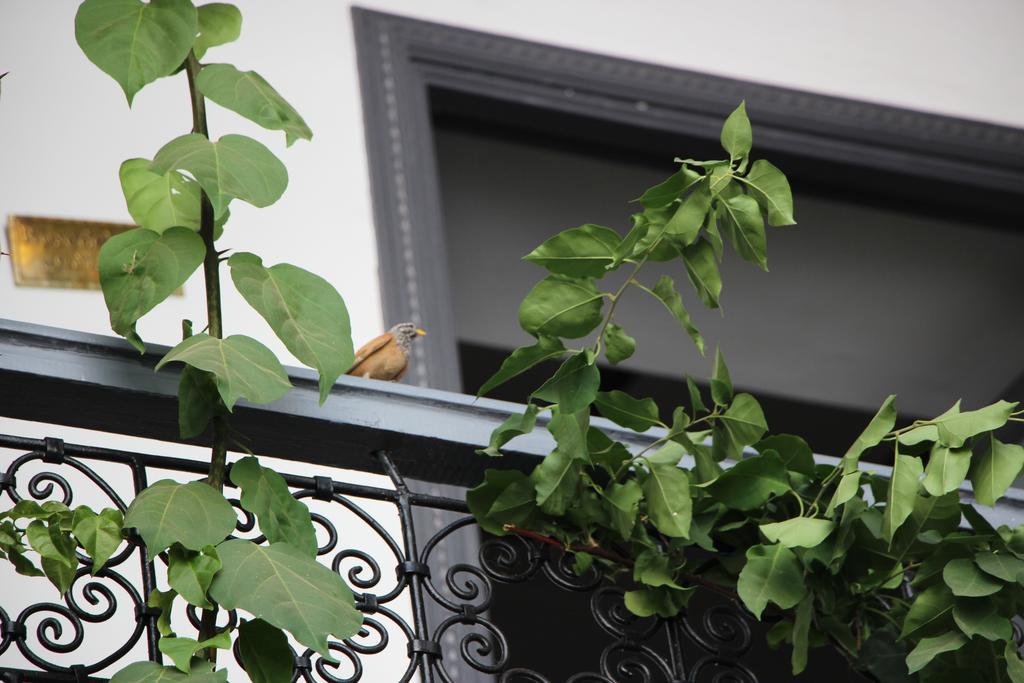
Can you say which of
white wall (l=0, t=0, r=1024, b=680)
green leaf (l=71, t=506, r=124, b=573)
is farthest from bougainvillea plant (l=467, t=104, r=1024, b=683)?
white wall (l=0, t=0, r=1024, b=680)

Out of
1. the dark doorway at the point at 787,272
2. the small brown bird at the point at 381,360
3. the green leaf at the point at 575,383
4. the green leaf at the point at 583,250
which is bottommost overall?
the green leaf at the point at 575,383

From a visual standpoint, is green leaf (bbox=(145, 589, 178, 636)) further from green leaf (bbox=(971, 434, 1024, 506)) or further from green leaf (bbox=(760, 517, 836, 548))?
green leaf (bbox=(971, 434, 1024, 506))

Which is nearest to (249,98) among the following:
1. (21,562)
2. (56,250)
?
(21,562)

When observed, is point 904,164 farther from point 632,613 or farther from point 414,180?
point 632,613

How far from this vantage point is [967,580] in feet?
5.16

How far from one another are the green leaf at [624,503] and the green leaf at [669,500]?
0.05ft

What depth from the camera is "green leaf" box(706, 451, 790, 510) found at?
1652 mm

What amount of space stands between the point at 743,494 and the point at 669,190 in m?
0.40

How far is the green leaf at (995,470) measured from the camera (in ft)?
5.05

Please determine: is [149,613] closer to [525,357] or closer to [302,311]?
[302,311]

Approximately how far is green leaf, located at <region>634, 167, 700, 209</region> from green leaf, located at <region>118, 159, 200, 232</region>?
49cm

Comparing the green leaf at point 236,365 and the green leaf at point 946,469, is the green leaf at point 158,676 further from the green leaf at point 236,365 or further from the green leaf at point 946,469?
the green leaf at point 946,469

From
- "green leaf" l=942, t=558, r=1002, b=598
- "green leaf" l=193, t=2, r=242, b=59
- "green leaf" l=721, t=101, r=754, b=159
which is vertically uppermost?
"green leaf" l=193, t=2, r=242, b=59

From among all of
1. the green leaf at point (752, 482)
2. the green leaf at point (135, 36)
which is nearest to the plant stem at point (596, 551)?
the green leaf at point (752, 482)
